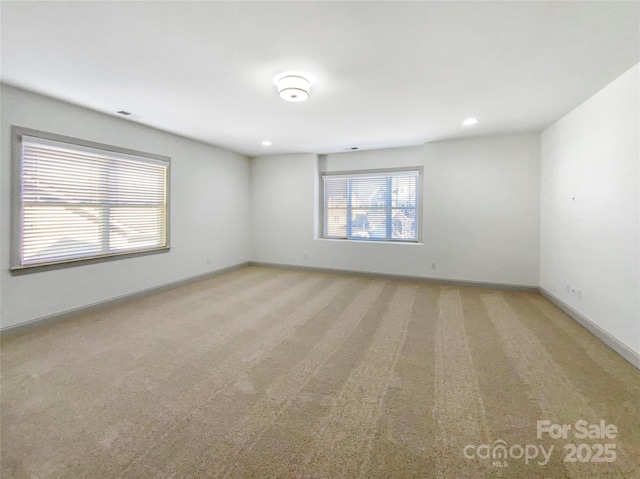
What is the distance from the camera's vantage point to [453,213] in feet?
16.1

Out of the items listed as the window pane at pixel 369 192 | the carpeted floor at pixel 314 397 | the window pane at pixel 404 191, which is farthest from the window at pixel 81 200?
the window pane at pixel 404 191

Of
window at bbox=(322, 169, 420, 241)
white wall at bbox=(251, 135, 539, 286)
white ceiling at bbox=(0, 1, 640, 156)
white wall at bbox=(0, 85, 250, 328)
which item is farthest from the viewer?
window at bbox=(322, 169, 420, 241)

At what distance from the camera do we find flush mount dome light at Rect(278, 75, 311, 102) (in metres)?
2.59

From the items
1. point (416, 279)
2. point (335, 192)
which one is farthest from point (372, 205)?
point (416, 279)

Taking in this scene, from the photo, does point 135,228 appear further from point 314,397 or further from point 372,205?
point 372,205

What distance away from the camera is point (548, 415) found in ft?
5.77

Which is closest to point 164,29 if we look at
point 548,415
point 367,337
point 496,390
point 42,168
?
point 42,168

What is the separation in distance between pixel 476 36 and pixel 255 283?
14.7 ft

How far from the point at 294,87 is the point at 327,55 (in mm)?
495

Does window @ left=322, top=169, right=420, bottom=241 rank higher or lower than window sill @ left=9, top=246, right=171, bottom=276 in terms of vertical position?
higher

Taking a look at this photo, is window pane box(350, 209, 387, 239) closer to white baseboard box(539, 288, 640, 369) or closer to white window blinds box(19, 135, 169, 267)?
white baseboard box(539, 288, 640, 369)

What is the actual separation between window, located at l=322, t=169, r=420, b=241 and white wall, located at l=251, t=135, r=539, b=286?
27 centimetres

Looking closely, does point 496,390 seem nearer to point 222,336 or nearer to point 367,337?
point 367,337

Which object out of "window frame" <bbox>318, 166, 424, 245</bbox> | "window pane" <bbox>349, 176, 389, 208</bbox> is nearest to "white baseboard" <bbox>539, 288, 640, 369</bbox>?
"window frame" <bbox>318, 166, 424, 245</bbox>
